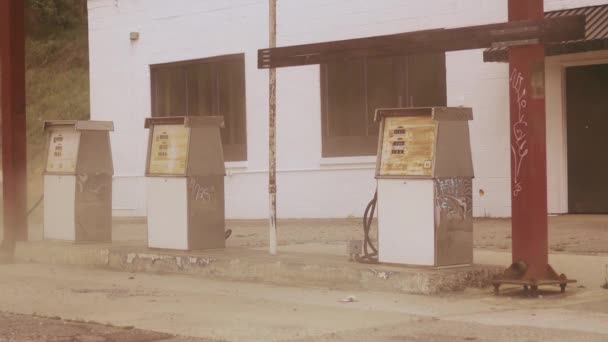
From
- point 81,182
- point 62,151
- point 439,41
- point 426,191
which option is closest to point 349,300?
point 426,191

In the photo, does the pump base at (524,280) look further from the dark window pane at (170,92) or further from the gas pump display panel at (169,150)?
the dark window pane at (170,92)

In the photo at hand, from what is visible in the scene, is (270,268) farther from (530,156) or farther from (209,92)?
(209,92)

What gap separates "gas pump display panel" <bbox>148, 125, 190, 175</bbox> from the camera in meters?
13.3

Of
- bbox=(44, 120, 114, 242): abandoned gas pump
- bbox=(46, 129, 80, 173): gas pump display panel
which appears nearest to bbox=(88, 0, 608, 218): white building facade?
bbox=(44, 120, 114, 242): abandoned gas pump

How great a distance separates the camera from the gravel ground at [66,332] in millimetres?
8719

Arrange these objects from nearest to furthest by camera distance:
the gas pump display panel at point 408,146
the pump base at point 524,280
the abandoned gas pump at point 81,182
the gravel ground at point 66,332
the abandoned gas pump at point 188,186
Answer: the gravel ground at point 66,332 < the pump base at point 524,280 < the gas pump display panel at point 408,146 < the abandoned gas pump at point 188,186 < the abandoned gas pump at point 81,182

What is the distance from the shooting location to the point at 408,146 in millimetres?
11164

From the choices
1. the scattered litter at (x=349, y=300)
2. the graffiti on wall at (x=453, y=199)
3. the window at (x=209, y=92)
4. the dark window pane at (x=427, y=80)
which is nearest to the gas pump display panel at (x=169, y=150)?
the scattered litter at (x=349, y=300)

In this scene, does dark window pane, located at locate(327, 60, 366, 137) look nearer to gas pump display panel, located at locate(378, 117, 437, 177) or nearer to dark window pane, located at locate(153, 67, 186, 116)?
dark window pane, located at locate(153, 67, 186, 116)

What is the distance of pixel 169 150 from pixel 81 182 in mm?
1982

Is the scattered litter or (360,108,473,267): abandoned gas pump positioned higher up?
(360,108,473,267): abandoned gas pump

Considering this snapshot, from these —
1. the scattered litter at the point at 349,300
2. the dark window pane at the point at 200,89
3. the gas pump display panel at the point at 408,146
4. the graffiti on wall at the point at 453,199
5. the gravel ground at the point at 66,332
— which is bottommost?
the gravel ground at the point at 66,332

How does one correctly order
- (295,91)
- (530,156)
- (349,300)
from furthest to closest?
(295,91) < (349,300) < (530,156)

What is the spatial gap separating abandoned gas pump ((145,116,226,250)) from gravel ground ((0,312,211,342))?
11.6 feet
